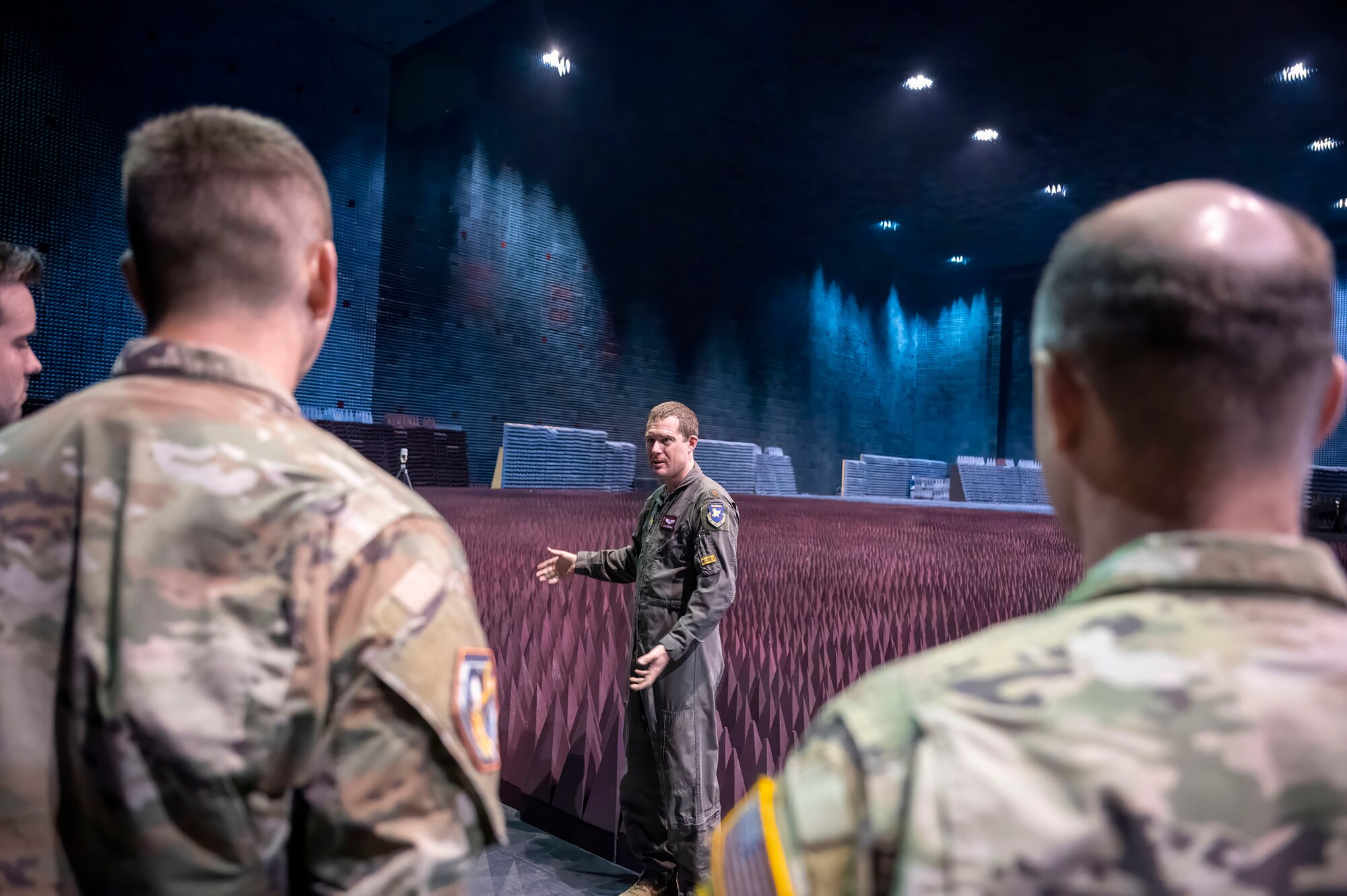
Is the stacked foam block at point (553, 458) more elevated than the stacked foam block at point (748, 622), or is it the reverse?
the stacked foam block at point (553, 458)

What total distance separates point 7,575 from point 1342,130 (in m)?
16.0

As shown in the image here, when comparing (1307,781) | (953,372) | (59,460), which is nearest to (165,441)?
(59,460)

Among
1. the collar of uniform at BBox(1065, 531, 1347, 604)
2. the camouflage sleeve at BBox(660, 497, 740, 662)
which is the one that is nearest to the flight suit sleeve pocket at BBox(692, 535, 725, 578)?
the camouflage sleeve at BBox(660, 497, 740, 662)

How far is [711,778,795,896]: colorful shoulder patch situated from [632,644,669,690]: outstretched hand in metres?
1.45

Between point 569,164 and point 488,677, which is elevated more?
point 569,164

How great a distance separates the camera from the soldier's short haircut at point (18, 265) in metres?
1.77

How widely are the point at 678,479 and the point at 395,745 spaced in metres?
1.70

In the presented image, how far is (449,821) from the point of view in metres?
0.71

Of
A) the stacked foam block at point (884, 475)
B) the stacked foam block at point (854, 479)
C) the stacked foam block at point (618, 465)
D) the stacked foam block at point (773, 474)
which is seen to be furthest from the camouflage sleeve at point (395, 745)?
the stacked foam block at point (854, 479)

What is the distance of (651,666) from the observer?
6.80 ft

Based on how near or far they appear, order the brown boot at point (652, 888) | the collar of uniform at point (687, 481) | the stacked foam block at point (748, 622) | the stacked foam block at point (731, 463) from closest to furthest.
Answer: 1. the brown boot at point (652, 888)
2. the collar of uniform at point (687, 481)
3. the stacked foam block at point (748, 622)
4. the stacked foam block at point (731, 463)

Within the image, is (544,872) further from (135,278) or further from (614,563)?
(135,278)

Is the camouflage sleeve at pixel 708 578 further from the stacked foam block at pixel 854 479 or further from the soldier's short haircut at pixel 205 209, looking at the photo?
the stacked foam block at pixel 854 479

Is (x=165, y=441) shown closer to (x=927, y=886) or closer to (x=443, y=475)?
(x=927, y=886)
